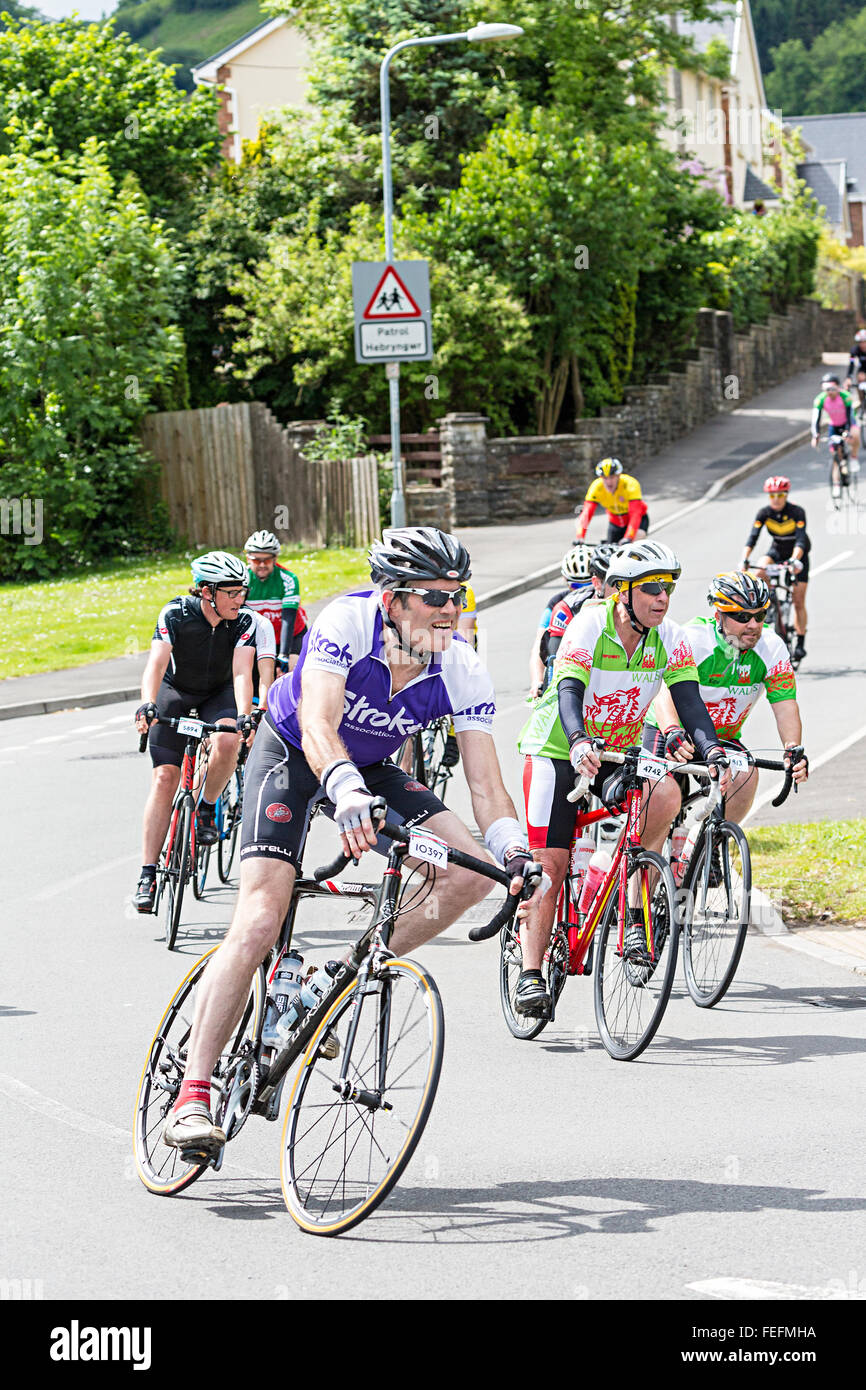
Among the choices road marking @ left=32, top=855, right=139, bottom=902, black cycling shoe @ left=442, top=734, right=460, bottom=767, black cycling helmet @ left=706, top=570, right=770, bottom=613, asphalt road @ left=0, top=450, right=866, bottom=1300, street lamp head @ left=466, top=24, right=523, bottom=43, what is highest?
street lamp head @ left=466, top=24, right=523, bottom=43

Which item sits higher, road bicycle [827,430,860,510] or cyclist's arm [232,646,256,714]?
road bicycle [827,430,860,510]

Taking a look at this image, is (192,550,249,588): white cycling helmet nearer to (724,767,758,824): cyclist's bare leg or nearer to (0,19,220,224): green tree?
(724,767,758,824): cyclist's bare leg

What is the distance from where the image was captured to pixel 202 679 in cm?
930

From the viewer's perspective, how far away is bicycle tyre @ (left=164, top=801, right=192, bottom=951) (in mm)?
8766

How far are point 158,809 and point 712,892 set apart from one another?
117 inches

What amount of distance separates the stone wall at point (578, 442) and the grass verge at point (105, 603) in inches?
110

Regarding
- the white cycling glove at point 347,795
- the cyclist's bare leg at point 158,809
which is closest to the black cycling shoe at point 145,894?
the cyclist's bare leg at point 158,809

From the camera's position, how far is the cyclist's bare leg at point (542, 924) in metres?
6.86

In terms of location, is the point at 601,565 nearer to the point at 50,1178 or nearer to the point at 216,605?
the point at 216,605

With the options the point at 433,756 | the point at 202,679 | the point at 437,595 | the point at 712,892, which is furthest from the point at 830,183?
the point at 437,595

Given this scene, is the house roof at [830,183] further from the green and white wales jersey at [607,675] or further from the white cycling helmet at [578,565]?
the green and white wales jersey at [607,675]

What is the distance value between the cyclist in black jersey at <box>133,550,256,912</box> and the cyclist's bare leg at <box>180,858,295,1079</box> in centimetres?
383

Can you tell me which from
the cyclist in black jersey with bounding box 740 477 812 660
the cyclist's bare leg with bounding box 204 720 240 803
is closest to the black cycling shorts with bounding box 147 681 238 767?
the cyclist's bare leg with bounding box 204 720 240 803

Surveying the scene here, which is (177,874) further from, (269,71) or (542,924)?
(269,71)
